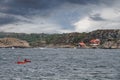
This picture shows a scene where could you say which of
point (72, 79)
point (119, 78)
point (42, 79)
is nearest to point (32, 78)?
point (42, 79)

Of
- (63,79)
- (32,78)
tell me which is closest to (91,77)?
(63,79)

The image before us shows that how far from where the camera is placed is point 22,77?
223 feet

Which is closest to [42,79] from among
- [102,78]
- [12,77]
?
[12,77]

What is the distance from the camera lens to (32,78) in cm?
6612

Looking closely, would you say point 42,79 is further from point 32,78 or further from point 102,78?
point 102,78

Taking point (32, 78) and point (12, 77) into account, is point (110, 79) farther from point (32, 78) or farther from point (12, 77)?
point (12, 77)

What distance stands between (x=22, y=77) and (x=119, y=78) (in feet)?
64.4

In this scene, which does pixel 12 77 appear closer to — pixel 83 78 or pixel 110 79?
pixel 83 78

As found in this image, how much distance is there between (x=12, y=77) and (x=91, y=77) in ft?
53.1

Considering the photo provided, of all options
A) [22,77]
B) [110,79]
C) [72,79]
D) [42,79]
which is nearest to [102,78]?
[110,79]

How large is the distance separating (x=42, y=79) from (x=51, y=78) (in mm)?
2244

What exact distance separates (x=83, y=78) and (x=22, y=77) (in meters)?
12.4

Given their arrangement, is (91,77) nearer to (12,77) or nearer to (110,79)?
(110,79)

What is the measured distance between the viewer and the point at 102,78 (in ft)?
219
